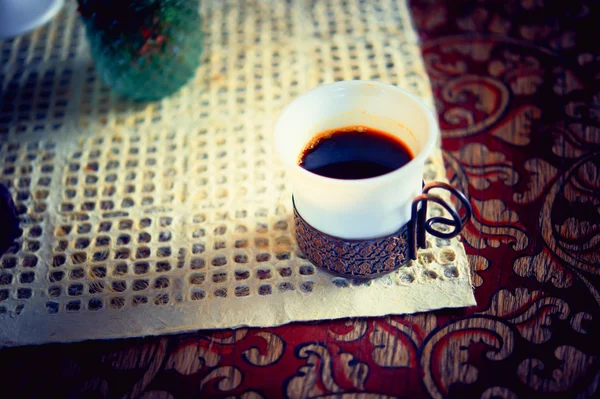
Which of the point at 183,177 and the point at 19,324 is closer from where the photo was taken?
the point at 19,324

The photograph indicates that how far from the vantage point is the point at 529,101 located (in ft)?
2.03

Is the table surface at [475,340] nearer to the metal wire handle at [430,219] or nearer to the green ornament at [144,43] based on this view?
the metal wire handle at [430,219]

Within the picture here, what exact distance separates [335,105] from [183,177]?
0.19m

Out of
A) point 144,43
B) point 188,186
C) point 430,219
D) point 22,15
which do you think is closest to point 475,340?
point 430,219

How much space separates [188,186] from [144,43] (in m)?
0.16

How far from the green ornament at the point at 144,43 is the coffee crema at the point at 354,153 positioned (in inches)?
8.8

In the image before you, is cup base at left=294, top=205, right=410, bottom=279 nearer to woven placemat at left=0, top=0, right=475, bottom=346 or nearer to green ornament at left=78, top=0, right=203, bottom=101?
woven placemat at left=0, top=0, right=475, bottom=346

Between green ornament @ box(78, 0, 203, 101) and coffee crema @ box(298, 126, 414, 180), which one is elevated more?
green ornament @ box(78, 0, 203, 101)

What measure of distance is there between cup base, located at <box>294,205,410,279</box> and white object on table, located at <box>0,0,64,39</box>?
457mm

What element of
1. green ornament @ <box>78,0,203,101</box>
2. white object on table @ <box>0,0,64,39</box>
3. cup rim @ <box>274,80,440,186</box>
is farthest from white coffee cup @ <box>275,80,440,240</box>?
white object on table @ <box>0,0,64,39</box>

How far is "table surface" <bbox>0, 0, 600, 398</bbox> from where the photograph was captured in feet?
1.45

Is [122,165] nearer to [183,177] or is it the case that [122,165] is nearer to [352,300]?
[183,177]

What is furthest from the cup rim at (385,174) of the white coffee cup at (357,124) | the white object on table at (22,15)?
the white object on table at (22,15)

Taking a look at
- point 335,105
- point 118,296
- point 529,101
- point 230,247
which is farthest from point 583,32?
point 118,296
